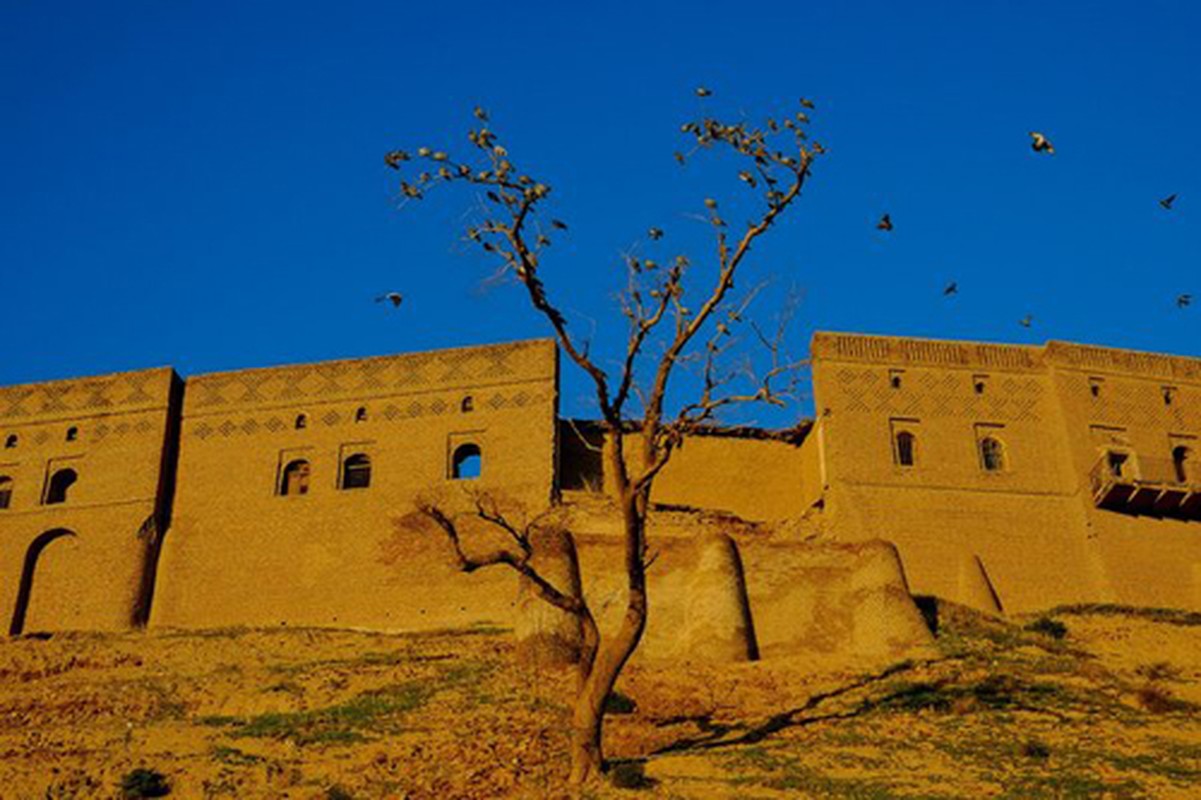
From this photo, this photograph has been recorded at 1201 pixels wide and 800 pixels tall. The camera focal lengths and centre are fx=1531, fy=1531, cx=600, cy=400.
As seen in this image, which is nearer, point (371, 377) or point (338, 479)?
point (338, 479)

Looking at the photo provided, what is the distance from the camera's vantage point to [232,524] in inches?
1415

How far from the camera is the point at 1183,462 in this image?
1492 inches

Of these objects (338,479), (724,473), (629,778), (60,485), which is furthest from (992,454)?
(60,485)

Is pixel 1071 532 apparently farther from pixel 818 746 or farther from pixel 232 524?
pixel 232 524

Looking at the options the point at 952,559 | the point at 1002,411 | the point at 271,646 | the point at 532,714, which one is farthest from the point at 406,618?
the point at 1002,411

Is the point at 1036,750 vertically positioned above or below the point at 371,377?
below

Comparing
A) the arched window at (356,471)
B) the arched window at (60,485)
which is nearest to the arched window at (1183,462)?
the arched window at (356,471)

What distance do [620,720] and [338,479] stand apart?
14.4 metres

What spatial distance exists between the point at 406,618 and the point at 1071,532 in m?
15.4

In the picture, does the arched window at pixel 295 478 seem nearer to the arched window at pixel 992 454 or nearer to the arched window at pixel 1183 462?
the arched window at pixel 992 454

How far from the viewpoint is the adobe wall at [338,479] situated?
34094 millimetres

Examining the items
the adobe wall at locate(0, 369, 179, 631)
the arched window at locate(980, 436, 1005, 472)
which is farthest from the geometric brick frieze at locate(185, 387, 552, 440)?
the arched window at locate(980, 436, 1005, 472)

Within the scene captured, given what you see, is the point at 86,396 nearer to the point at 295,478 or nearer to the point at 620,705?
the point at 295,478

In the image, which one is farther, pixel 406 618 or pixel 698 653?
pixel 406 618
